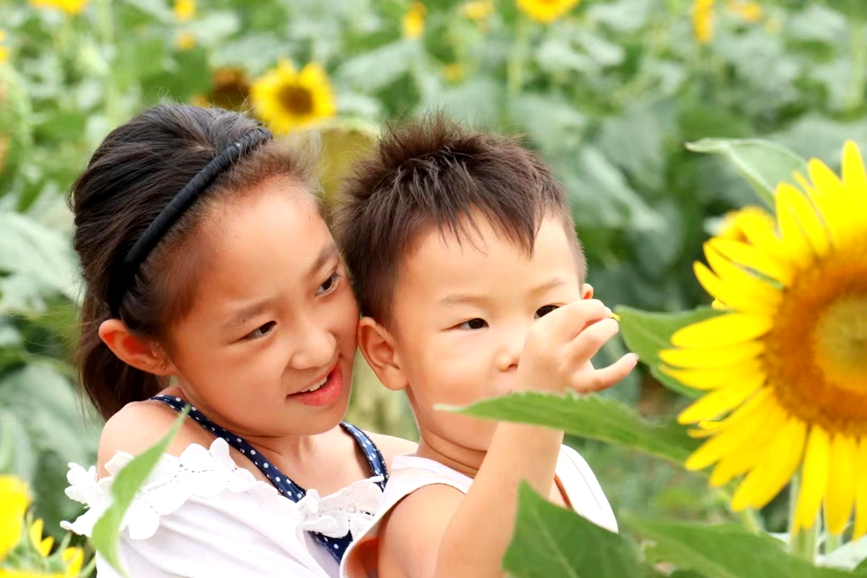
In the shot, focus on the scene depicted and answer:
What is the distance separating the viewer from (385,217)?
3.46ft

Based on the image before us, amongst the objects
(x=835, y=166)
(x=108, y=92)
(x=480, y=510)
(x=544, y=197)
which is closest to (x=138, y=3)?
(x=108, y=92)

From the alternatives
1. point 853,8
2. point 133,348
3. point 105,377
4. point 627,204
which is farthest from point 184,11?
point 133,348

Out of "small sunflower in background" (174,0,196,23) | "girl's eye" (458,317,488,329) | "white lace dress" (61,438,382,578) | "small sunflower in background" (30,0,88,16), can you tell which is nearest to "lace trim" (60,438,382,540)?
"white lace dress" (61,438,382,578)

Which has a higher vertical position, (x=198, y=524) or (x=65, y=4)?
(x=198, y=524)

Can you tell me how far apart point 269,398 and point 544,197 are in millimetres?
271

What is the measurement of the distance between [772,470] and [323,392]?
0.60 m

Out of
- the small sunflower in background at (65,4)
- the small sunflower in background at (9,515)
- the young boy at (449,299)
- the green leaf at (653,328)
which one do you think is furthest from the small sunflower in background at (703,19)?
the small sunflower in background at (9,515)

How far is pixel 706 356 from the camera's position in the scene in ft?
1.74

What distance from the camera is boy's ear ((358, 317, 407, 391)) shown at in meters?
1.05

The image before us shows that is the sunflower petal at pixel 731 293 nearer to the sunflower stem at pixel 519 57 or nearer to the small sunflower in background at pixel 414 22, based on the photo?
the sunflower stem at pixel 519 57

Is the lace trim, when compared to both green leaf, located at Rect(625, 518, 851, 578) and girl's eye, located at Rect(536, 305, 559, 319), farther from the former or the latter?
green leaf, located at Rect(625, 518, 851, 578)

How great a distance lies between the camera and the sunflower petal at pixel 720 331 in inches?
20.9

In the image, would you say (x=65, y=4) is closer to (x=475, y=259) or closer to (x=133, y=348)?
(x=133, y=348)

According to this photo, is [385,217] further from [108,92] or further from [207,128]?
[108,92]
